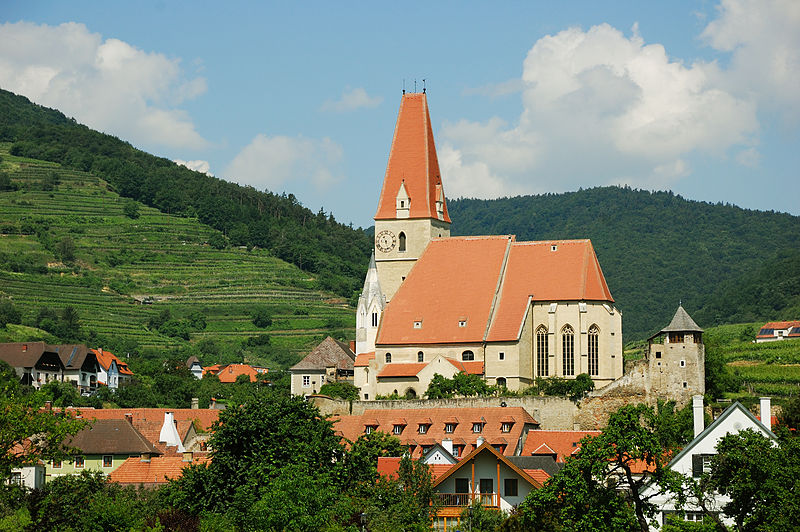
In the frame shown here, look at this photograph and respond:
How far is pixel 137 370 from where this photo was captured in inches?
4380

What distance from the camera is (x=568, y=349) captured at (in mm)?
70750

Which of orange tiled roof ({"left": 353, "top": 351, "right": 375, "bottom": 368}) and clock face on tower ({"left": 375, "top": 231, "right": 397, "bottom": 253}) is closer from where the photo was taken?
orange tiled roof ({"left": 353, "top": 351, "right": 375, "bottom": 368})

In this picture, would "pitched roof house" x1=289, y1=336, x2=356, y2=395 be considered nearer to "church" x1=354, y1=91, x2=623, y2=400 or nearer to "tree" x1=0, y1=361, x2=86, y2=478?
"church" x1=354, y1=91, x2=623, y2=400

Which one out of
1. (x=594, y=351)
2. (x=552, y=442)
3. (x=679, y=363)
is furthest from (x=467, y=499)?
(x=594, y=351)

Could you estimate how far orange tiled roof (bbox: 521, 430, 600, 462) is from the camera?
58.5 metres

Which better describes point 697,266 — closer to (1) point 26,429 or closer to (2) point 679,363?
(2) point 679,363

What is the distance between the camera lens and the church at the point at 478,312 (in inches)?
2768

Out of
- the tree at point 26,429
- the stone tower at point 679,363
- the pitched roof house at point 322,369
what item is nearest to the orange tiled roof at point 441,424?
the stone tower at point 679,363

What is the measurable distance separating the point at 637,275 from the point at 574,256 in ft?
327

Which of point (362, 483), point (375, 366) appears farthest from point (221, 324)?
point (362, 483)

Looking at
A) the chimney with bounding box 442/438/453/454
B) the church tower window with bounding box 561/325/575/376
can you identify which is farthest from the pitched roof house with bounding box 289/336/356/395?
the chimney with bounding box 442/438/453/454

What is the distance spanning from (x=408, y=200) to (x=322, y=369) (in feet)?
50.3

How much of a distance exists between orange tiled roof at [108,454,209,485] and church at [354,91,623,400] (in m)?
16.3

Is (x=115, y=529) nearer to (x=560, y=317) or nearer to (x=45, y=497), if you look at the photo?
(x=45, y=497)
